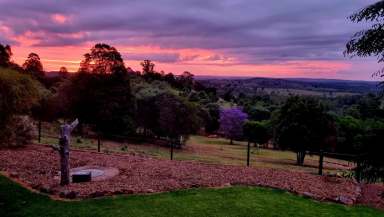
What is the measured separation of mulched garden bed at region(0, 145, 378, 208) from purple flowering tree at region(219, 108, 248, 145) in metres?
34.7

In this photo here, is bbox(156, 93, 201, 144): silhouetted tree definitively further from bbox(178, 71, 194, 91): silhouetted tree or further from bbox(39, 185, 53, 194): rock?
bbox(178, 71, 194, 91): silhouetted tree

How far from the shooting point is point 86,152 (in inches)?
761

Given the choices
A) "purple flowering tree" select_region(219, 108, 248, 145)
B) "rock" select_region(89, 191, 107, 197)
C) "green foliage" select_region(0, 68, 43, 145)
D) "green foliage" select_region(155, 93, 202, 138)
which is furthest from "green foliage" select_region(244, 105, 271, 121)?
"rock" select_region(89, 191, 107, 197)

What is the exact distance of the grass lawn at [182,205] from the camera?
10656 millimetres

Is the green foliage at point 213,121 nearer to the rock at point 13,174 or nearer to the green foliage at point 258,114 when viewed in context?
the green foliage at point 258,114

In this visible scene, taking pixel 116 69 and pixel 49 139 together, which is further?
pixel 116 69

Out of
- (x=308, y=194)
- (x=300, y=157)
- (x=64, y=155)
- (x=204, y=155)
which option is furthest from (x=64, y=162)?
(x=300, y=157)

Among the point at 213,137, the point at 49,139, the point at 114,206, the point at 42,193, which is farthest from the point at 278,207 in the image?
the point at 213,137

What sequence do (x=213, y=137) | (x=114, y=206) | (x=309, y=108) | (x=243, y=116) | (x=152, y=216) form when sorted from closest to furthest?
(x=152, y=216), (x=114, y=206), (x=309, y=108), (x=243, y=116), (x=213, y=137)

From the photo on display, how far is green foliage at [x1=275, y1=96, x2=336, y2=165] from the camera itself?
30125 millimetres

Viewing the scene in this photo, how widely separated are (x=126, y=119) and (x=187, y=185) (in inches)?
861

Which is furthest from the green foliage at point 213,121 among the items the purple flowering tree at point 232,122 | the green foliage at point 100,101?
the green foliage at point 100,101

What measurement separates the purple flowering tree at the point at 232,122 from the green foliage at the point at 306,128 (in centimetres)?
2104

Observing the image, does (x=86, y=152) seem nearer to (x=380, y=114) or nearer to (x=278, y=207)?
(x=278, y=207)
